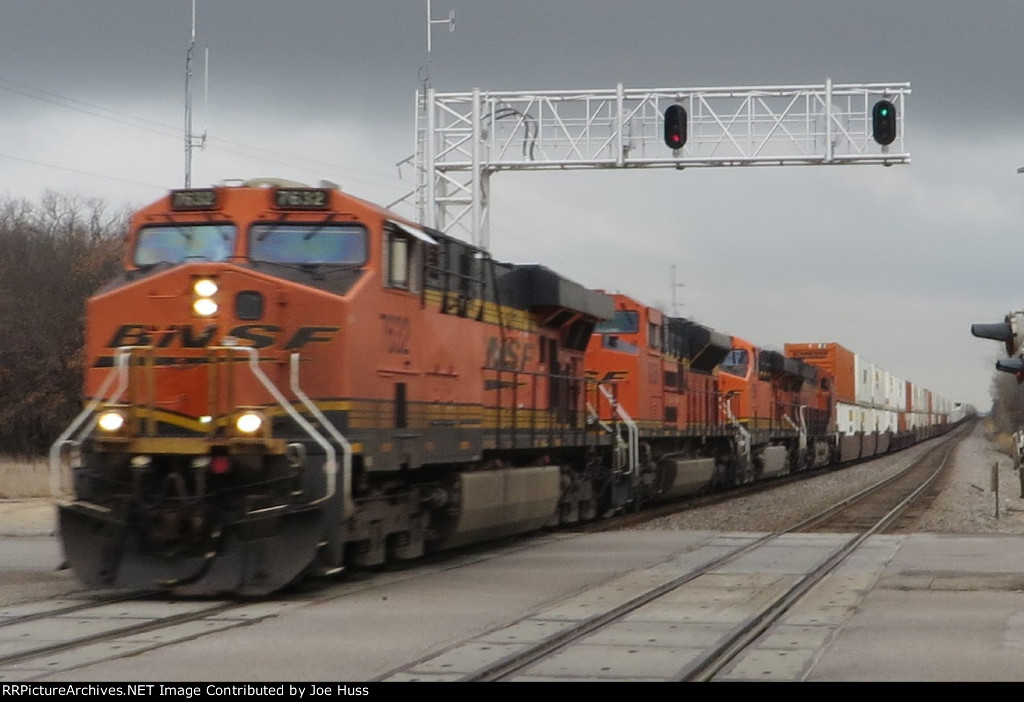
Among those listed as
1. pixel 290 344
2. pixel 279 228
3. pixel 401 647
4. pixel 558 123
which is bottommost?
pixel 401 647

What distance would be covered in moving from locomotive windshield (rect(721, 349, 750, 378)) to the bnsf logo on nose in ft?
81.8

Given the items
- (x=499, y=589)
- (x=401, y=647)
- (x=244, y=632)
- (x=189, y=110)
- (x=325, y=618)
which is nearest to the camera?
(x=401, y=647)

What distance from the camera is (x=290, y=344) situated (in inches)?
518

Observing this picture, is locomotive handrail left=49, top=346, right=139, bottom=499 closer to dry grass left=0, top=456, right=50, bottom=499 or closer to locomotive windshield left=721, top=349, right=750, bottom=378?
dry grass left=0, top=456, right=50, bottom=499

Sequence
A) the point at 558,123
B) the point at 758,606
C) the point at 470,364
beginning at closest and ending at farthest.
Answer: the point at 758,606
the point at 470,364
the point at 558,123

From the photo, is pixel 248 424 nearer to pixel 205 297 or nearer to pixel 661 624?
pixel 205 297

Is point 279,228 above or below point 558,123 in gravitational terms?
below

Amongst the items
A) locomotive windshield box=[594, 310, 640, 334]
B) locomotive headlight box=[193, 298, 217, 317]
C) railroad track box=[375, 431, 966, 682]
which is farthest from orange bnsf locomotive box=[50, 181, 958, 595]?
locomotive windshield box=[594, 310, 640, 334]

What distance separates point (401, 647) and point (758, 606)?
12.5 feet

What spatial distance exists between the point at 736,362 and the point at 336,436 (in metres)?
25.9

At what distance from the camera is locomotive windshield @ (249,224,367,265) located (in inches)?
544

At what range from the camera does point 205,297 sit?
42.7ft

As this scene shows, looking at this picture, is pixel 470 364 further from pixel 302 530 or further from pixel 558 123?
pixel 558 123
